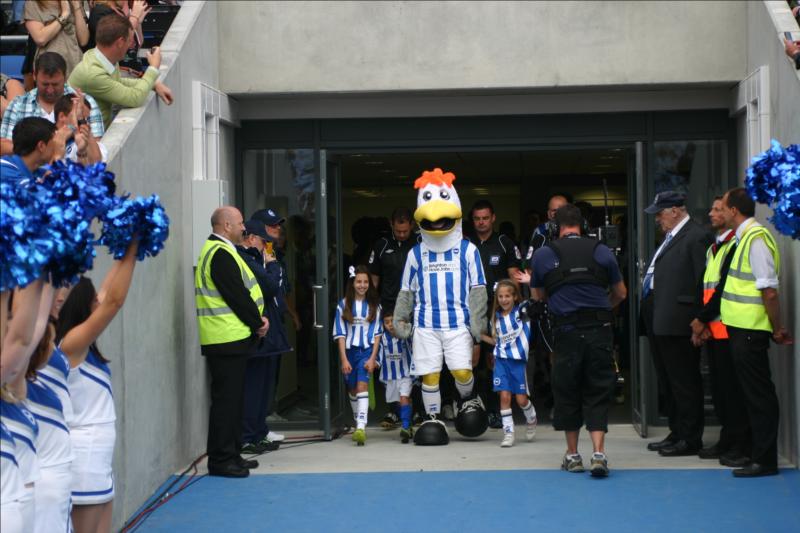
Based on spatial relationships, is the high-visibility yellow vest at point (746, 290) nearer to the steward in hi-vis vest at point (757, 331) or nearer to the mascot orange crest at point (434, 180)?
the steward in hi-vis vest at point (757, 331)

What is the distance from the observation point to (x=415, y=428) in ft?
34.6

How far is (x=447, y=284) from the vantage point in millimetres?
9836

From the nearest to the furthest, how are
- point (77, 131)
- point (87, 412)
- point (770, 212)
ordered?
1. point (87, 412)
2. point (77, 131)
3. point (770, 212)

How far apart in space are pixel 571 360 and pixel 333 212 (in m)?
3.34

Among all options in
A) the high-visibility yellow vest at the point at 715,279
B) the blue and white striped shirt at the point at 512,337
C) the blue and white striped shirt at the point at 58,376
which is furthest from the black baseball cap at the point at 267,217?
the blue and white striped shirt at the point at 58,376

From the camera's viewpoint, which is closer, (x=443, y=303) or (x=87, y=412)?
(x=87, y=412)

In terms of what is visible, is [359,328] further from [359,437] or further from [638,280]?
[638,280]

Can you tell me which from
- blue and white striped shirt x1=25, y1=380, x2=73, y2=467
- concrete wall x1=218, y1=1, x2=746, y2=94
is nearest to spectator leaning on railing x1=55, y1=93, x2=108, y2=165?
blue and white striped shirt x1=25, y1=380, x2=73, y2=467

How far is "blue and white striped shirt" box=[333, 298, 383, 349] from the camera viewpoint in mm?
10250

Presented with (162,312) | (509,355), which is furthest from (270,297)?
(509,355)

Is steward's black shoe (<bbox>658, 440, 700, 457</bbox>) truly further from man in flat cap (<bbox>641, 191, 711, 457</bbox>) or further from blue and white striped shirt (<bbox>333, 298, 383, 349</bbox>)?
blue and white striped shirt (<bbox>333, 298, 383, 349</bbox>)

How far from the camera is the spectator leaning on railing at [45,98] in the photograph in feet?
24.4

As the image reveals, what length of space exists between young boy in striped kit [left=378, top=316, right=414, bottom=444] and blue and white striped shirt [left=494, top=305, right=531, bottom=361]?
32.8 inches

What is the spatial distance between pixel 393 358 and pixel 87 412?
5.29 m
